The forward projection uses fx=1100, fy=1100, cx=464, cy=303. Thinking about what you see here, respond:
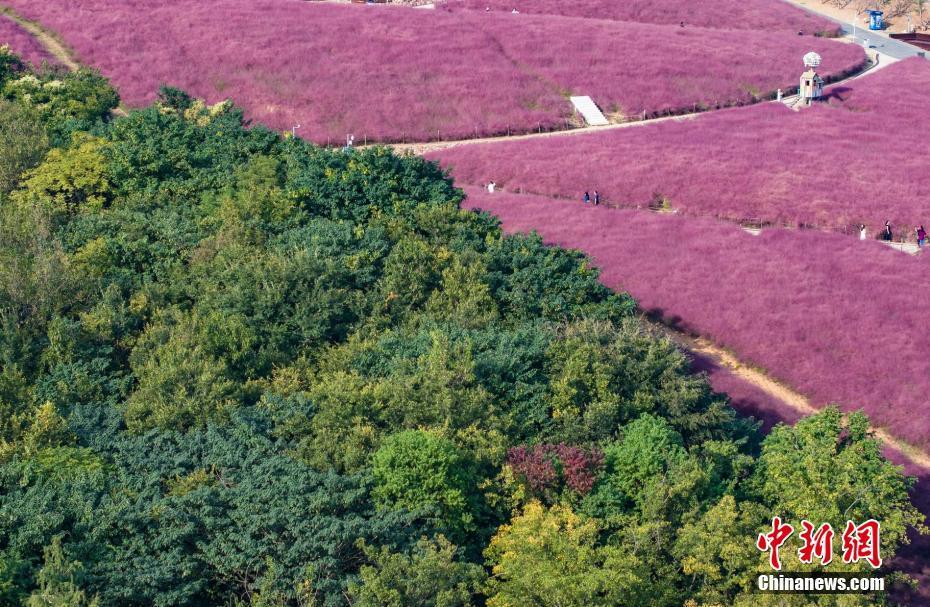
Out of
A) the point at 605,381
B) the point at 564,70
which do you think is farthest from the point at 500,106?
the point at 605,381

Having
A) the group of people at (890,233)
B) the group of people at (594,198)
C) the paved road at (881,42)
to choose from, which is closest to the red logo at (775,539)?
the group of people at (890,233)

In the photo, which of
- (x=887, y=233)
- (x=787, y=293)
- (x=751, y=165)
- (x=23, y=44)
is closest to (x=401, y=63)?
(x=23, y=44)

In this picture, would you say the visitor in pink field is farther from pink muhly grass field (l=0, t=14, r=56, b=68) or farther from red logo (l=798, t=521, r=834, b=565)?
pink muhly grass field (l=0, t=14, r=56, b=68)

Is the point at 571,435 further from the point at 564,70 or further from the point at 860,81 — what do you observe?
the point at 860,81

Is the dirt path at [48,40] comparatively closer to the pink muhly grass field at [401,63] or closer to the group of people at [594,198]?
the pink muhly grass field at [401,63]

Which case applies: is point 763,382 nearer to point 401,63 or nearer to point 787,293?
point 787,293

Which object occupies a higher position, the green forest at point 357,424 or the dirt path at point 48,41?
the dirt path at point 48,41

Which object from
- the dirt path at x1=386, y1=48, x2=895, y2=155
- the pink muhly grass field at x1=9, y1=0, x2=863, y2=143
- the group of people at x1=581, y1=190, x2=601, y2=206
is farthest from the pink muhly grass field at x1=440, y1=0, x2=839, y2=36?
the group of people at x1=581, y1=190, x2=601, y2=206
